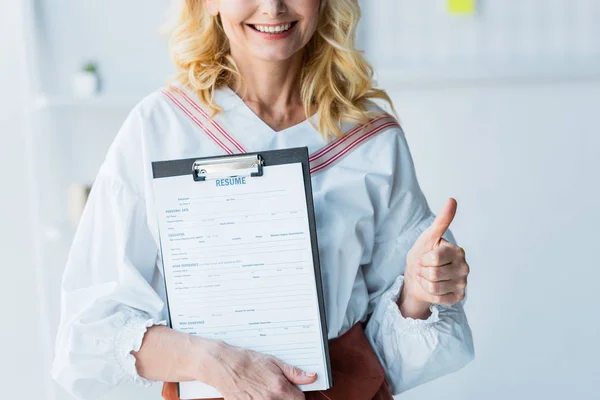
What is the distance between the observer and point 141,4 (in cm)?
271

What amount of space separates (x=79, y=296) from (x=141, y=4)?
1.45m

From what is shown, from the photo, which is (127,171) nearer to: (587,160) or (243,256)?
(243,256)

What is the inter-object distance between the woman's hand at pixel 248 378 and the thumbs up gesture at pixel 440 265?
251mm

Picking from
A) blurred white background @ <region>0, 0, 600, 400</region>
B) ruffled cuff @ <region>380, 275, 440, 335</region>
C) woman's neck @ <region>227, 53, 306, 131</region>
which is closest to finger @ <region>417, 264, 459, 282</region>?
ruffled cuff @ <region>380, 275, 440, 335</region>

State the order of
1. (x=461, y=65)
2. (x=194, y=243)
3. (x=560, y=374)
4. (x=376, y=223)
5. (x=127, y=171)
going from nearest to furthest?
(x=194, y=243) → (x=127, y=171) → (x=376, y=223) → (x=461, y=65) → (x=560, y=374)

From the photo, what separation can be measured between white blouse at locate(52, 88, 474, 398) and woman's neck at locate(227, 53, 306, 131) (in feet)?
0.08

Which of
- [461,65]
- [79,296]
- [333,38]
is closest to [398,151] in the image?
[333,38]

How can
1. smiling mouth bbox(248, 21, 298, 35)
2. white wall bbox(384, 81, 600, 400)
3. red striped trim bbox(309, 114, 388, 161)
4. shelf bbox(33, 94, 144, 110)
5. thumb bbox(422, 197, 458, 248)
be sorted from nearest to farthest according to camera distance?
thumb bbox(422, 197, 458, 248), smiling mouth bbox(248, 21, 298, 35), red striped trim bbox(309, 114, 388, 161), shelf bbox(33, 94, 144, 110), white wall bbox(384, 81, 600, 400)

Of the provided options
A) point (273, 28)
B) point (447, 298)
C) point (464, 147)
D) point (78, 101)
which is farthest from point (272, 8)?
point (464, 147)

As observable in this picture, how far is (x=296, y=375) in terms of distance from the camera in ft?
4.68

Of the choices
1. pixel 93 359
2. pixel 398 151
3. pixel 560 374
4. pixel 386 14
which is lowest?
pixel 560 374

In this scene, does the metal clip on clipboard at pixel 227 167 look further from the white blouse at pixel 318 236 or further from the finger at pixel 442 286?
the finger at pixel 442 286

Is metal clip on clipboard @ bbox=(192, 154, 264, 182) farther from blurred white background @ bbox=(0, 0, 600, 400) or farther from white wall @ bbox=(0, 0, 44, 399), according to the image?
white wall @ bbox=(0, 0, 44, 399)

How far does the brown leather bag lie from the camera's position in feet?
4.97
